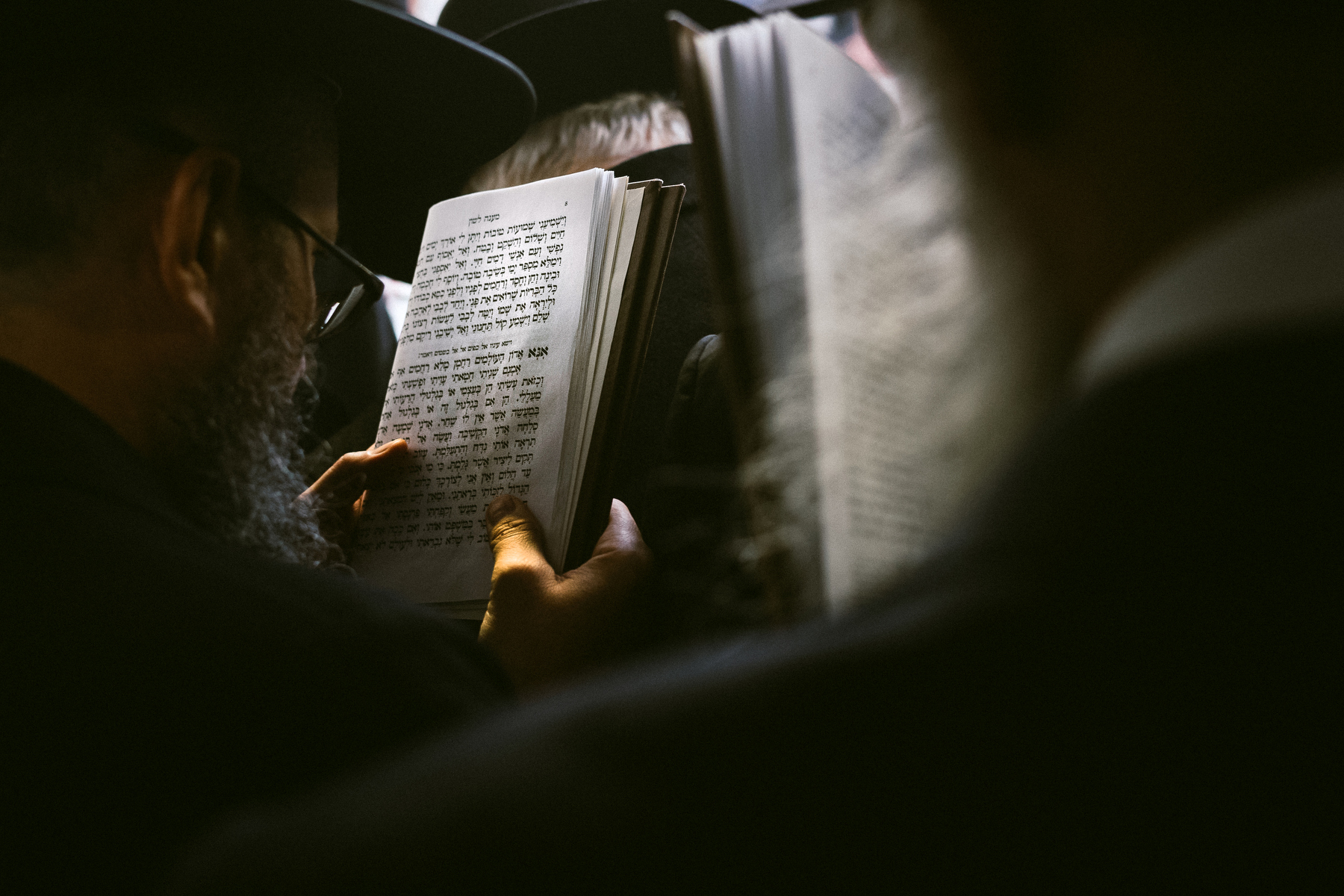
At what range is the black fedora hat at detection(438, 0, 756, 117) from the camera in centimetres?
142

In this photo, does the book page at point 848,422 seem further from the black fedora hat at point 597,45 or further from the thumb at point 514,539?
the black fedora hat at point 597,45

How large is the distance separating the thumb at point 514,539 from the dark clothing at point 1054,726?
2.38 feet

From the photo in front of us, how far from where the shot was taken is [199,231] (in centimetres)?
86

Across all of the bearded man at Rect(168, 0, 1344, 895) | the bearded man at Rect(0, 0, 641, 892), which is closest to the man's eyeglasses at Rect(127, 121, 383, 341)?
the bearded man at Rect(0, 0, 641, 892)

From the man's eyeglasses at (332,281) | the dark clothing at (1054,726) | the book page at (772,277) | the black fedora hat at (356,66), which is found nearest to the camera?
the dark clothing at (1054,726)

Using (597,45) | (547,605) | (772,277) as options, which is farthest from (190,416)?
(597,45)

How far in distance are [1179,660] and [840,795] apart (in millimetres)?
90

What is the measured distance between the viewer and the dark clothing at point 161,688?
1.68ft

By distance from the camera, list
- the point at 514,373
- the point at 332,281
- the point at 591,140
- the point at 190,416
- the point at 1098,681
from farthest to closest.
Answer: the point at 591,140 < the point at 332,281 < the point at 514,373 < the point at 190,416 < the point at 1098,681

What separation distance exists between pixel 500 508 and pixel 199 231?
1.32ft

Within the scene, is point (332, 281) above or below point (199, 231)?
above

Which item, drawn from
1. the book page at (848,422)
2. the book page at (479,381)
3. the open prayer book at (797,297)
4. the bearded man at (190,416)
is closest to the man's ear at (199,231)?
the bearded man at (190,416)

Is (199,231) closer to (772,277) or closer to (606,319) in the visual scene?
(606,319)

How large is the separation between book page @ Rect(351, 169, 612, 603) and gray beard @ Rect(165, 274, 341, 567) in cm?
14
